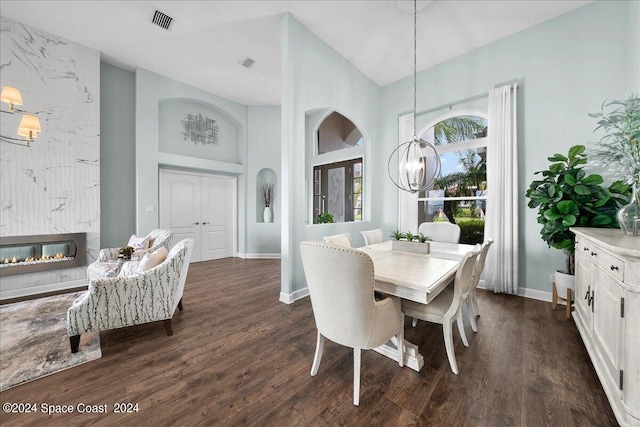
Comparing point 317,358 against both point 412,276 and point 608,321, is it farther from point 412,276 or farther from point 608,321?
point 608,321

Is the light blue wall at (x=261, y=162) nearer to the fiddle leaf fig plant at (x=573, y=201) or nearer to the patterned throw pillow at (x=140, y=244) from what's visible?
the patterned throw pillow at (x=140, y=244)

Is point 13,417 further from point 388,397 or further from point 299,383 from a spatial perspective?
point 388,397

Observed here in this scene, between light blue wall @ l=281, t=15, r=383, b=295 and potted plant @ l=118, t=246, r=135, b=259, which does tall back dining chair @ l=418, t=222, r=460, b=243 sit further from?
potted plant @ l=118, t=246, r=135, b=259

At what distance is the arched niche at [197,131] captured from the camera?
494 centimetres

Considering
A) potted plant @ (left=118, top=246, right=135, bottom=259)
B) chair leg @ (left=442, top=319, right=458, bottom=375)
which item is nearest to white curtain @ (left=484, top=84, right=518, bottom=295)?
chair leg @ (left=442, top=319, right=458, bottom=375)

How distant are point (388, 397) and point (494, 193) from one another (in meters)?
3.18

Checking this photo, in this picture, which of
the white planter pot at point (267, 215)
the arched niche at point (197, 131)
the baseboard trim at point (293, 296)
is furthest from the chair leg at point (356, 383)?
the arched niche at point (197, 131)

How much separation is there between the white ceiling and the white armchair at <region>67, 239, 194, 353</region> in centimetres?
310

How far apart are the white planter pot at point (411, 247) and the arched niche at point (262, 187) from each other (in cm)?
424

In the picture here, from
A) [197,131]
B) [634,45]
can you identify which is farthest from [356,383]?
[197,131]

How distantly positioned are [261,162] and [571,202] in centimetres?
556

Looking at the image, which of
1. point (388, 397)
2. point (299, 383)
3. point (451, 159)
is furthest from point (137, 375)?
point (451, 159)

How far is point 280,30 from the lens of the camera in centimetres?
348

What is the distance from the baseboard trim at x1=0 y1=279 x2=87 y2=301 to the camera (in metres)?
3.29
